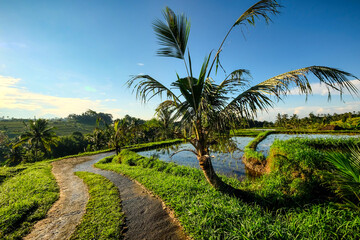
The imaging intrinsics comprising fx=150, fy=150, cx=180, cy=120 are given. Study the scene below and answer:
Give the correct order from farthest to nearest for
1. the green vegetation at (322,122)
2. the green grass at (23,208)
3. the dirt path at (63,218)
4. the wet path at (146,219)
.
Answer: the green vegetation at (322,122) → the green grass at (23,208) → the dirt path at (63,218) → the wet path at (146,219)

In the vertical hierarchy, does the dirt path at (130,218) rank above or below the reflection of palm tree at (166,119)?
below

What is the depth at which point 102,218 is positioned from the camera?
412 centimetres

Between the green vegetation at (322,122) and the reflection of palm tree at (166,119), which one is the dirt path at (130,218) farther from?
the green vegetation at (322,122)

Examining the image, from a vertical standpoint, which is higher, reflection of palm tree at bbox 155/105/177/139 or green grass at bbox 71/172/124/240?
reflection of palm tree at bbox 155/105/177/139

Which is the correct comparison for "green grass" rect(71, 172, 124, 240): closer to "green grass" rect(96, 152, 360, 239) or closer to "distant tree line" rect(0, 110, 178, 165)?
"green grass" rect(96, 152, 360, 239)

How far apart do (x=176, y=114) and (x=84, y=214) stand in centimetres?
411

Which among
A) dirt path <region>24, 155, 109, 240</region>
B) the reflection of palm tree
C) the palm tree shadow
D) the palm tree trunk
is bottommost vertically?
the palm tree shadow

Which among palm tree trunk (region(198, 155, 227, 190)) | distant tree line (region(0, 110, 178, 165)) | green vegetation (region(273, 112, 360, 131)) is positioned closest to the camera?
palm tree trunk (region(198, 155, 227, 190))

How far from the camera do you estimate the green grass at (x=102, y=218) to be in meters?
3.50

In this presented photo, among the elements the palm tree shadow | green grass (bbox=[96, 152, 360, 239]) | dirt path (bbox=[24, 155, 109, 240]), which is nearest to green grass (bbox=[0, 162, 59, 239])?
dirt path (bbox=[24, 155, 109, 240])

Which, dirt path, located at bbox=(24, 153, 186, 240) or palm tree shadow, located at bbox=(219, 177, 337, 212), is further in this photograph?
palm tree shadow, located at bbox=(219, 177, 337, 212)

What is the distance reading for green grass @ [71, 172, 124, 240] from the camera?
11.5 ft

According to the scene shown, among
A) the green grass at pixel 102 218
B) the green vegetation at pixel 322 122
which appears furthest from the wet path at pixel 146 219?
the green vegetation at pixel 322 122

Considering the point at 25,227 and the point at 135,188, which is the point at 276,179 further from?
the point at 25,227
